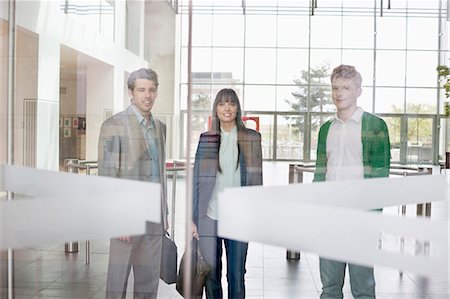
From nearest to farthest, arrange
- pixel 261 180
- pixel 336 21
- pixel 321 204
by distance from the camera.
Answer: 1. pixel 321 204
2. pixel 261 180
3. pixel 336 21

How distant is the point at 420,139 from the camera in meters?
5.25

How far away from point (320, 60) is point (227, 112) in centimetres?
77

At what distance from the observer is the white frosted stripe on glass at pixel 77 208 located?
5.08 meters

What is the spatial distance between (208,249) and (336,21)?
Answer: 6.28 feet

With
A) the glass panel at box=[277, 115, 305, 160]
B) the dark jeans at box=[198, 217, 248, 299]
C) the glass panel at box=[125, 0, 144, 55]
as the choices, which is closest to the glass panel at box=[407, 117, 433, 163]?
the glass panel at box=[277, 115, 305, 160]

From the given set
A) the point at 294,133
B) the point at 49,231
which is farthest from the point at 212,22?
the point at 49,231

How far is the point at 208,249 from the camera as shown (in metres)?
5.20

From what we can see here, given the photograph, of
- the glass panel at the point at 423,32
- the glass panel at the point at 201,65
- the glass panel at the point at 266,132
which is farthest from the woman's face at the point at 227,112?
the glass panel at the point at 423,32

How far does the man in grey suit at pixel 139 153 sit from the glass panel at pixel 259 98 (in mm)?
652

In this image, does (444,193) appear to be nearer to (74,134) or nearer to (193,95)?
(193,95)

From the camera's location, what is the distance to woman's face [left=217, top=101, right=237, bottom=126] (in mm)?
5203

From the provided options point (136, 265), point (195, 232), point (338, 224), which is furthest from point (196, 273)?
point (338, 224)

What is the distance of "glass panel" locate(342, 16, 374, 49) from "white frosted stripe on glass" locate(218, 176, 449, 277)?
41.0 inches

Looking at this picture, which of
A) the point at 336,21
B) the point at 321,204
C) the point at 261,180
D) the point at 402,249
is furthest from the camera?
the point at 336,21
